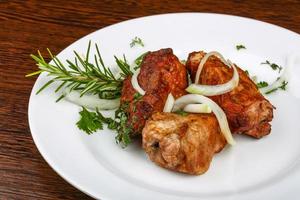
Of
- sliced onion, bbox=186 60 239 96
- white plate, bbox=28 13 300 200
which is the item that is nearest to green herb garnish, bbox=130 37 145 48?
white plate, bbox=28 13 300 200

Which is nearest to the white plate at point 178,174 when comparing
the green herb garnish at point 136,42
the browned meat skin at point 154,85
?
the green herb garnish at point 136,42

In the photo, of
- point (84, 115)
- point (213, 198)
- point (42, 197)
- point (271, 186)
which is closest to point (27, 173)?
point (42, 197)

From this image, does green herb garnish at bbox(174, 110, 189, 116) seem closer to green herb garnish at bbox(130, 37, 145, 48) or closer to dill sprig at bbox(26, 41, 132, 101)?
dill sprig at bbox(26, 41, 132, 101)

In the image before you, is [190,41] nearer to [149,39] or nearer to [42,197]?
[149,39]

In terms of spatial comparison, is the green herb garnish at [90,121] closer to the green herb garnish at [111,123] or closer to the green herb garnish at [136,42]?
the green herb garnish at [111,123]

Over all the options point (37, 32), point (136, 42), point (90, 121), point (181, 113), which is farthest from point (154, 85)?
point (37, 32)
